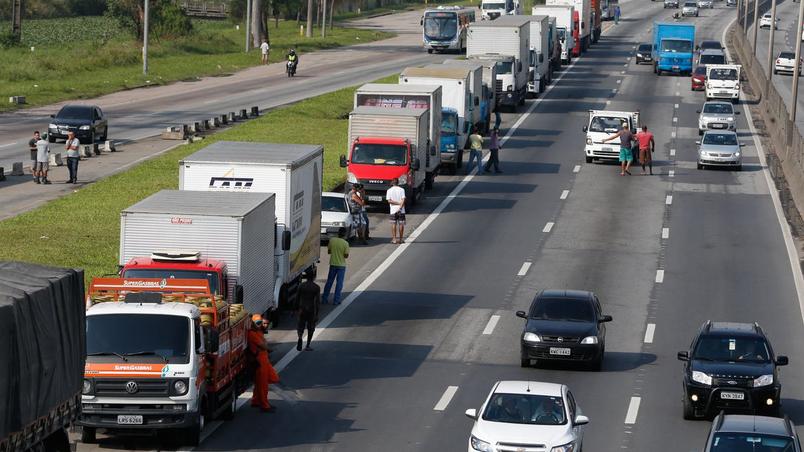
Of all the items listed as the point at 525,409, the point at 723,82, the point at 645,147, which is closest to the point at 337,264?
the point at 525,409

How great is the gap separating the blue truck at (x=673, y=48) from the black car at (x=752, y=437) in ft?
253

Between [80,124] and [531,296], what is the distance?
3143 cm

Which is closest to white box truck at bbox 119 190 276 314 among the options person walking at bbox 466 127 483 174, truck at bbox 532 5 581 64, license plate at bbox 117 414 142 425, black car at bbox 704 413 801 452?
license plate at bbox 117 414 142 425

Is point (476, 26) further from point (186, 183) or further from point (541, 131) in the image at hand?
point (186, 183)

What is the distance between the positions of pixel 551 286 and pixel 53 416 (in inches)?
819

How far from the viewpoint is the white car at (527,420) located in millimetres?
21859

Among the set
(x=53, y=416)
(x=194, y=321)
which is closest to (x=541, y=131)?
(x=194, y=321)

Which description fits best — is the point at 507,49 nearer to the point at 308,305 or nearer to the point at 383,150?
the point at 383,150

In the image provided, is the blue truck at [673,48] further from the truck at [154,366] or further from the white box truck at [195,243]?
the truck at [154,366]

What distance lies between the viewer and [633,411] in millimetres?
26906

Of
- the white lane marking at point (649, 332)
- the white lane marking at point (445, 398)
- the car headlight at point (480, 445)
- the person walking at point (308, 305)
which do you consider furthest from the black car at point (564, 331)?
the car headlight at point (480, 445)

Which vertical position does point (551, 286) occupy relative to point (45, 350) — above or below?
below

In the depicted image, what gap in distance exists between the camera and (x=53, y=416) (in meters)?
19.2

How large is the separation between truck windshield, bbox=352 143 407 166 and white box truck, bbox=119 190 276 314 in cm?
1922
